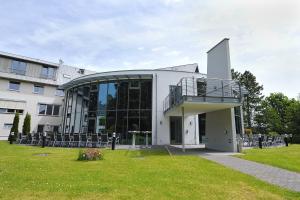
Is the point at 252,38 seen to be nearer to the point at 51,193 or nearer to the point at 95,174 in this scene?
the point at 95,174

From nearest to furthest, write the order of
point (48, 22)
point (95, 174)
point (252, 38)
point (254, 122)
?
point (95, 174), point (48, 22), point (252, 38), point (254, 122)

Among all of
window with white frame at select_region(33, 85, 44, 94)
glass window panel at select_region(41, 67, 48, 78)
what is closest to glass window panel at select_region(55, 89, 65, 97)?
window with white frame at select_region(33, 85, 44, 94)

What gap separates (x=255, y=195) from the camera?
213 inches

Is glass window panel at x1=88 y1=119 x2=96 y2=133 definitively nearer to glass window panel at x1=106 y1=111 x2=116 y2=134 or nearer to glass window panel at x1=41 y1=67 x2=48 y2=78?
glass window panel at x1=106 y1=111 x2=116 y2=134

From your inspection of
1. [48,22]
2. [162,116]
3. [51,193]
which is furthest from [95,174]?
[162,116]

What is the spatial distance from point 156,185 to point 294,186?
→ 343 centimetres

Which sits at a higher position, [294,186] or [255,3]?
[255,3]

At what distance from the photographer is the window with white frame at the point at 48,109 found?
1249 inches

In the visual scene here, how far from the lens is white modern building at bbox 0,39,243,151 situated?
Result: 621 inches

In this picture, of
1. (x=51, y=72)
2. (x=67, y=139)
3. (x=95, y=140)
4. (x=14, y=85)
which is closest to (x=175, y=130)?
(x=95, y=140)

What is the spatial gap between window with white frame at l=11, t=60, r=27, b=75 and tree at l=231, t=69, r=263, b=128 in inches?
1424

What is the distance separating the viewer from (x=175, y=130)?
23688 millimetres

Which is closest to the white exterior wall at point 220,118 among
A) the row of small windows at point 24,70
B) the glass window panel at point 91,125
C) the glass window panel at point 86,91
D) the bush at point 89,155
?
the bush at point 89,155

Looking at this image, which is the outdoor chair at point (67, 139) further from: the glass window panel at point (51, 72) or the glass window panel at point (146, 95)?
the glass window panel at point (51, 72)
